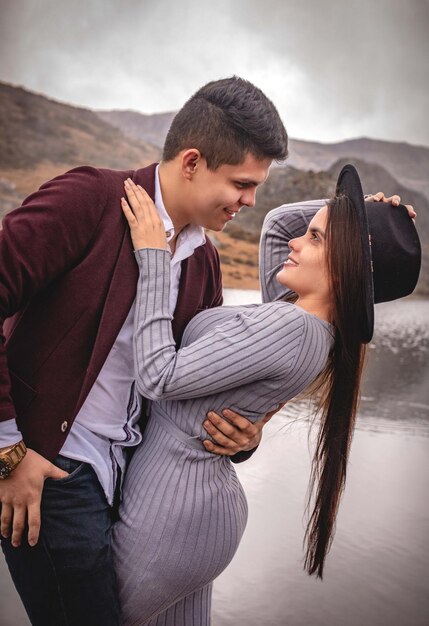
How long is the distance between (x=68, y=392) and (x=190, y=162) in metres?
0.46

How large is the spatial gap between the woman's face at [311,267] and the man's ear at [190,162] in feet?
0.80

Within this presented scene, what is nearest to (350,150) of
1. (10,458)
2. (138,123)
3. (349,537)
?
(138,123)

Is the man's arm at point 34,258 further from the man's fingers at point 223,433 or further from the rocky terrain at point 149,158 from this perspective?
the rocky terrain at point 149,158

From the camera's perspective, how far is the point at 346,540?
2.02m

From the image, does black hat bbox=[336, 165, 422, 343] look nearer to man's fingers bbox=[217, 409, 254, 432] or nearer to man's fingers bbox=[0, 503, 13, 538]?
man's fingers bbox=[217, 409, 254, 432]

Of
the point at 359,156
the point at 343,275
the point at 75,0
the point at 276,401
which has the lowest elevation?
the point at 276,401

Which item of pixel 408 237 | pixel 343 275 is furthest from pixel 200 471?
pixel 408 237

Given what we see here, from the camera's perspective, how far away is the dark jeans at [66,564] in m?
0.81

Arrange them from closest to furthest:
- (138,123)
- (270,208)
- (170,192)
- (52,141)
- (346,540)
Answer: (170,192) → (346,540) → (270,208) → (52,141) → (138,123)

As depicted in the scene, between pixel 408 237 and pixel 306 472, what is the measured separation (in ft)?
5.71

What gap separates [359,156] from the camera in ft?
35.9

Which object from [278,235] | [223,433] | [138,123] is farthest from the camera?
[138,123]

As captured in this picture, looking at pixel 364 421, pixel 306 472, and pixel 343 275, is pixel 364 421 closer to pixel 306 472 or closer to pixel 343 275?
pixel 306 472

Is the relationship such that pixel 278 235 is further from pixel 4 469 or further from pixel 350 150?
pixel 350 150
